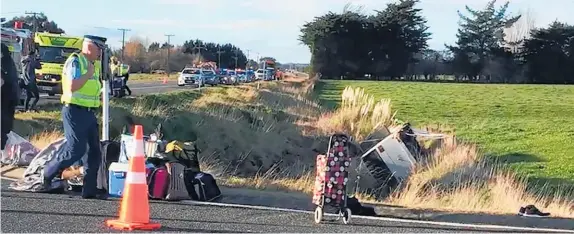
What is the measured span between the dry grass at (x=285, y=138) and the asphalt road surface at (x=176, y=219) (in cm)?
339

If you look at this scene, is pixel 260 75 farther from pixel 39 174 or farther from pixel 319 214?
pixel 319 214

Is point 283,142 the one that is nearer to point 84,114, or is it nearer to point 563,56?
point 84,114

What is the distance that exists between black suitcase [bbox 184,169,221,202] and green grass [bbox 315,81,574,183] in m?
14.9

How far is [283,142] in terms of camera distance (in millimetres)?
27953

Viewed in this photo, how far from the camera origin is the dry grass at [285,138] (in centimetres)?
1623

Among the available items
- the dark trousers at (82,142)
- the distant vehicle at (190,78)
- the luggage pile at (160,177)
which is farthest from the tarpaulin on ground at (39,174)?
the distant vehicle at (190,78)

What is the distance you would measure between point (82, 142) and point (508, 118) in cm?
3290

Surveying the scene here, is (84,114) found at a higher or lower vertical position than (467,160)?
higher

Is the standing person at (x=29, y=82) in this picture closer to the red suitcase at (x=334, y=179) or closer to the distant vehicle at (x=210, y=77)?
the red suitcase at (x=334, y=179)

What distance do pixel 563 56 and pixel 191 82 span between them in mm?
35121

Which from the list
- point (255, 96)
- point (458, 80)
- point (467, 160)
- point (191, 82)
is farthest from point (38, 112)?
point (458, 80)

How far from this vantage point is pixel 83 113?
29.8 feet

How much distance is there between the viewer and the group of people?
9039mm

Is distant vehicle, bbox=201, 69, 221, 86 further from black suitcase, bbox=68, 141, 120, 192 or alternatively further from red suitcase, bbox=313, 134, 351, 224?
red suitcase, bbox=313, 134, 351, 224
